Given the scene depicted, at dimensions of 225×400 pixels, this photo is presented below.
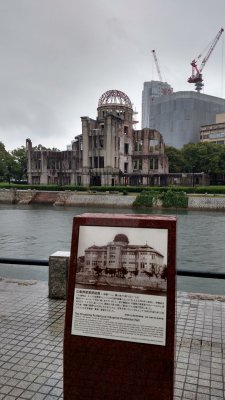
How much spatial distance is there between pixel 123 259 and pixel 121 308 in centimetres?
50

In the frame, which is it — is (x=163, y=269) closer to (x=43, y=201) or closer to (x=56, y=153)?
(x=43, y=201)

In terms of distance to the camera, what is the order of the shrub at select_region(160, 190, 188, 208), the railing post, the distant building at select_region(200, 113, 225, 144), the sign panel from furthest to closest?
1. the distant building at select_region(200, 113, 225, 144)
2. the shrub at select_region(160, 190, 188, 208)
3. the railing post
4. the sign panel

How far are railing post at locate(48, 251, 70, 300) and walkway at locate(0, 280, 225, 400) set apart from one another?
0.89 ft

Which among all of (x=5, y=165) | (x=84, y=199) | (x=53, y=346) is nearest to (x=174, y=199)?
(x=84, y=199)

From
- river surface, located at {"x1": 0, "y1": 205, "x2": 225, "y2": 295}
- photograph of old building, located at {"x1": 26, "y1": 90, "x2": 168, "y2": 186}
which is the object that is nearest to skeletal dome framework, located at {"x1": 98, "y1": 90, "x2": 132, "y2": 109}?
photograph of old building, located at {"x1": 26, "y1": 90, "x2": 168, "y2": 186}

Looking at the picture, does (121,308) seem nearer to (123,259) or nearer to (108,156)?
(123,259)

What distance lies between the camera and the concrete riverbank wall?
4959 cm

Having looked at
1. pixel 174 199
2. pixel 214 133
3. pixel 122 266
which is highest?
pixel 214 133


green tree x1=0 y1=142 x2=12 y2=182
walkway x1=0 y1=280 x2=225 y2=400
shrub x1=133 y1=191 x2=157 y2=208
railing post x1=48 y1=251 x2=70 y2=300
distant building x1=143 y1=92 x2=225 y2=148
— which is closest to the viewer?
walkway x1=0 y1=280 x2=225 y2=400

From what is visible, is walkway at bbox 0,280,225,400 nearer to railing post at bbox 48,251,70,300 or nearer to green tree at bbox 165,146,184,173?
railing post at bbox 48,251,70,300

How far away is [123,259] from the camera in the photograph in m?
3.89

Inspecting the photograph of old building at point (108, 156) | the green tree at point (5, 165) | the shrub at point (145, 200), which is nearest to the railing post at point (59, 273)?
the shrub at point (145, 200)

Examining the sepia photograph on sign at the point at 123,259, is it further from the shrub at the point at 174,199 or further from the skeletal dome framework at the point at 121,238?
the shrub at the point at 174,199

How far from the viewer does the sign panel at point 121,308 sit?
369 centimetres
